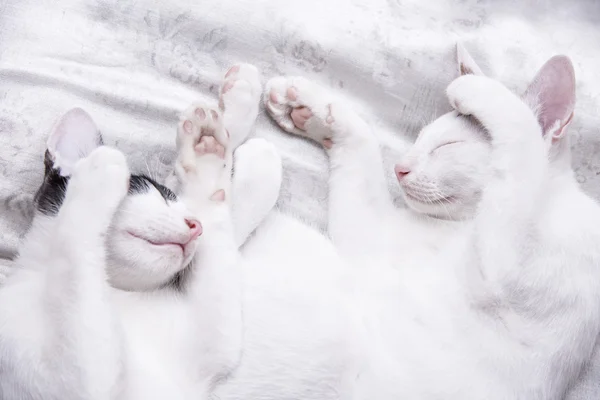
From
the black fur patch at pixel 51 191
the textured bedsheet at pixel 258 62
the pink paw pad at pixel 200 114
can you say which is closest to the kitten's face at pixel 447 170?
the textured bedsheet at pixel 258 62

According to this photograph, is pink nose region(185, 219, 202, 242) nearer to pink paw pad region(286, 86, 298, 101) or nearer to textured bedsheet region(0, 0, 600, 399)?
textured bedsheet region(0, 0, 600, 399)

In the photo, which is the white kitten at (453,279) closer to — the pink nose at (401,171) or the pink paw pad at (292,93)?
the pink nose at (401,171)

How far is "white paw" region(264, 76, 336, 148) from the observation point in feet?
5.70

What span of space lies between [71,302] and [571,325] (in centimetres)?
104

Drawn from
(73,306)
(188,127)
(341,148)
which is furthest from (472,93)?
(73,306)

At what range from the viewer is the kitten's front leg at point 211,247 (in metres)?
1.38

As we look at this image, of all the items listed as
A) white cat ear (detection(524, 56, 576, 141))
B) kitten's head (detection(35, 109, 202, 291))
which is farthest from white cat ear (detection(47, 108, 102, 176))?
white cat ear (detection(524, 56, 576, 141))

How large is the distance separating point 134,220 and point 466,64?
3.25 feet

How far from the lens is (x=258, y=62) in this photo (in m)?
1.82

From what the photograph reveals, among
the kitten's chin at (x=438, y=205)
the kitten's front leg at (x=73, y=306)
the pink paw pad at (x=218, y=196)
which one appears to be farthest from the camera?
the kitten's chin at (x=438, y=205)

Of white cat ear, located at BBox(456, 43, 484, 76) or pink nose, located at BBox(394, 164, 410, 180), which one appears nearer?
pink nose, located at BBox(394, 164, 410, 180)

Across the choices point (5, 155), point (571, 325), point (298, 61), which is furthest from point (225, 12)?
point (571, 325)

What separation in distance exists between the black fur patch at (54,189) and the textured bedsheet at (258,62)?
16 cm

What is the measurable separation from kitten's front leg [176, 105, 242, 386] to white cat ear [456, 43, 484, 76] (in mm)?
691
